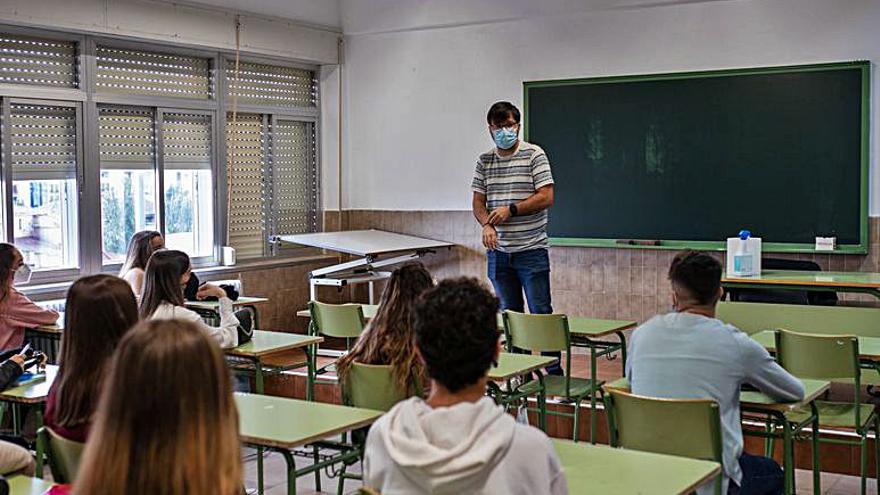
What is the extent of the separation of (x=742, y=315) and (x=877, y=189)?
2.24 meters

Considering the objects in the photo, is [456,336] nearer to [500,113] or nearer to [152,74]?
[500,113]

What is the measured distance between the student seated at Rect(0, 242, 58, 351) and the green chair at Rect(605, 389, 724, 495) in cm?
352

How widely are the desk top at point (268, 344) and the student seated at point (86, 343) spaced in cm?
192

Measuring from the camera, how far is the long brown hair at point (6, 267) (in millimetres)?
5438

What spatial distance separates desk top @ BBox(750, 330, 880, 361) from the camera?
4.26 metres

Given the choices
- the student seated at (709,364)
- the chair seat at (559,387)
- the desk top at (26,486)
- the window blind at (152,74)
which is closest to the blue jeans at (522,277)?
the chair seat at (559,387)

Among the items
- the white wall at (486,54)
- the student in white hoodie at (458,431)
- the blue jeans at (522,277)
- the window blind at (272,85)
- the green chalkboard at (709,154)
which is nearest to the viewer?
the student in white hoodie at (458,431)

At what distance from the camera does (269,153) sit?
9.02 m

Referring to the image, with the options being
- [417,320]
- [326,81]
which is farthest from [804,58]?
[417,320]

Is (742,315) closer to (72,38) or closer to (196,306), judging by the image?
(196,306)

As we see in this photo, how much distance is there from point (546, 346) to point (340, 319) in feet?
3.99

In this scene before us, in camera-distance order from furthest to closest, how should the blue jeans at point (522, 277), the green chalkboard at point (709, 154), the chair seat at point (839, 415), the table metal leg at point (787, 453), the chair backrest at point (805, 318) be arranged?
the green chalkboard at point (709, 154) < the blue jeans at point (522, 277) < the chair backrest at point (805, 318) < the chair seat at point (839, 415) < the table metal leg at point (787, 453)

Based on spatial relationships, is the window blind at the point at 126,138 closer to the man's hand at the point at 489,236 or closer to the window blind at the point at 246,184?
the window blind at the point at 246,184

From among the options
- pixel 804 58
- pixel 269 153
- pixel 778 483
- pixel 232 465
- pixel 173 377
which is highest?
pixel 804 58
